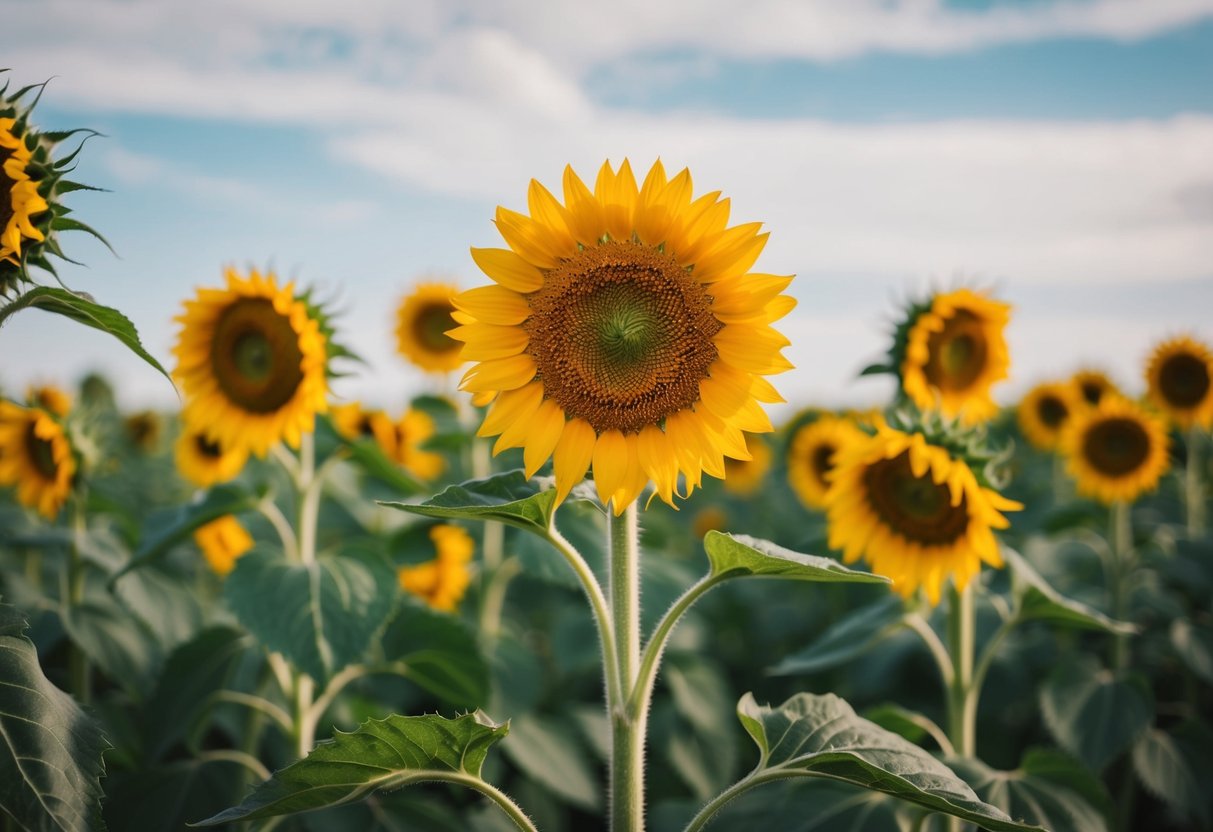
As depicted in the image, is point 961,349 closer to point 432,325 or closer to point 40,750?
point 432,325

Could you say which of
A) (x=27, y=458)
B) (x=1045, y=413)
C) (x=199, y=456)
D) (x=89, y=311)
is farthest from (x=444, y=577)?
(x=1045, y=413)

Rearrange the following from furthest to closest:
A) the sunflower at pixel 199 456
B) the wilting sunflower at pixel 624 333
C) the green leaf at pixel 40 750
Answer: the sunflower at pixel 199 456
the wilting sunflower at pixel 624 333
the green leaf at pixel 40 750

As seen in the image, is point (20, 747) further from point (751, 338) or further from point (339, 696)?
point (339, 696)

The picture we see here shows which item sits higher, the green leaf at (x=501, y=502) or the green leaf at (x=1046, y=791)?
the green leaf at (x=501, y=502)

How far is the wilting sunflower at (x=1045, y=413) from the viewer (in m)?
6.93

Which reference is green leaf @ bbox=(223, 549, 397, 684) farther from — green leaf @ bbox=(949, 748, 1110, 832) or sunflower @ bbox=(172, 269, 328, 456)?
green leaf @ bbox=(949, 748, 1110, 832)

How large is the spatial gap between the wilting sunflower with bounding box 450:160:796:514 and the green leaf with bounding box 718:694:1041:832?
636 mm

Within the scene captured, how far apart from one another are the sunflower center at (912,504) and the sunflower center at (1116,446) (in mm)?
2475

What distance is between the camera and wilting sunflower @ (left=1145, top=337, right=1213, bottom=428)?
5492 millimetres

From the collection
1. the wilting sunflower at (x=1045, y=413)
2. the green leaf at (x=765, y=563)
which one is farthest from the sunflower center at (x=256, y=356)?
the wilting sunflower at (x=1045, y=413)

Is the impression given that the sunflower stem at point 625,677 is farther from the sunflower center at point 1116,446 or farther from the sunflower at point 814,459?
the sunflower at point 814,459

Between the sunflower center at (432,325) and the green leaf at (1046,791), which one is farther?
the sunflower center at (432,325)

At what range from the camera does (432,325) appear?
571 centimetres

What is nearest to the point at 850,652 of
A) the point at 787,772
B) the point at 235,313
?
the point at 787,772
